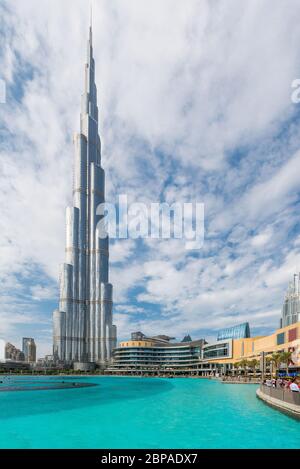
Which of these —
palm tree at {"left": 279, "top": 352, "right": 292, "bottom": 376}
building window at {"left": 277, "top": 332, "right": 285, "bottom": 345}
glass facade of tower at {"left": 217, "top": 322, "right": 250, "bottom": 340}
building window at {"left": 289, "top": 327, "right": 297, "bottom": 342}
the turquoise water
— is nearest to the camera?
the turquoise water

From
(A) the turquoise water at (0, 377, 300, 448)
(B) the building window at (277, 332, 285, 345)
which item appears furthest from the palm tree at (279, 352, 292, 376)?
(A) the turquoise water at (0, 377, 300, 448)

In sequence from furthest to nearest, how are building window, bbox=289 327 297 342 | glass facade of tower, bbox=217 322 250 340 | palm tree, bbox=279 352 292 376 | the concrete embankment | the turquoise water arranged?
glass facade of tower, bbox=217 322 250 340
building window, bbox=289 327 297 342
palm tree, bbox=279 352 292 376
the concrete embankment
the turquoise water

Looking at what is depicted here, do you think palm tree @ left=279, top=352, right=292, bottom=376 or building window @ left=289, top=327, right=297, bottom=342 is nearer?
palm tree @ left=279, top=352, right=292, bottom=376

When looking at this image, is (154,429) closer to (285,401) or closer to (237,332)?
(285,401)

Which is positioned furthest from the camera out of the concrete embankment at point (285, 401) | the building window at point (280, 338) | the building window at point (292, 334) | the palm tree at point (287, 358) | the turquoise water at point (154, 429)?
the building window at point (280, 338)

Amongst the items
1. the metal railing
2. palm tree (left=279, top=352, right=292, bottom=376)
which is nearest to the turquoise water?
the metal railing

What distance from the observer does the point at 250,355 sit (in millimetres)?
134500

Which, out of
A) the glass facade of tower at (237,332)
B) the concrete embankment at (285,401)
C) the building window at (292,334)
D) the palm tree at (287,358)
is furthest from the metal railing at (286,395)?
the glass facade of tower at (237,332)

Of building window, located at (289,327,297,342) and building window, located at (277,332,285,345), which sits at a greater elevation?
building window, located at (289,327,297,342)

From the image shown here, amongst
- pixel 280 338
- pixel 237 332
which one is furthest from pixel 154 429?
pixel 237 332

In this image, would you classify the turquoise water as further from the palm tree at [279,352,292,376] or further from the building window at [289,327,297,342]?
the building window at [289,327,297,342]

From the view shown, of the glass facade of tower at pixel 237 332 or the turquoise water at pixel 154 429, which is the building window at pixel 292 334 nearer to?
the turquoise water at pixel 154 429
